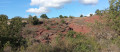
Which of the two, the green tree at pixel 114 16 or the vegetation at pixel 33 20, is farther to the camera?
the vegetation at pixel 33 20

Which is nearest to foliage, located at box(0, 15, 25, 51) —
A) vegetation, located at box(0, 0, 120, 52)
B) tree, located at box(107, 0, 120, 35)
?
vegetation, located at box(0, 0, 120, 52)

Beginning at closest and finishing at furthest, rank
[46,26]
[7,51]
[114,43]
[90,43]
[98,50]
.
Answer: [7,51] < [98,50] < [114,43] < [90,43] < [46,26]

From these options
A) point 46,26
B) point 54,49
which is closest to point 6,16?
point 54,49

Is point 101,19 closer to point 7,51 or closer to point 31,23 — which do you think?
point 7,51

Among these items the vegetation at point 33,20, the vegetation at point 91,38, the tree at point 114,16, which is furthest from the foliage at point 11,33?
the vegetation at point 33,20

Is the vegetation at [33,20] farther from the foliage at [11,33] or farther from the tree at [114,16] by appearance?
the tree at [114,16]

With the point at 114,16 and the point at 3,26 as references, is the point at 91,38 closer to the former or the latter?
the point at 114,16

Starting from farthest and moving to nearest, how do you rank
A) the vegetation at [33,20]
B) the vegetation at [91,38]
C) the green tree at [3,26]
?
the vegetation at [33,20], the green tree at [3,26], the vegetation at [91,38]

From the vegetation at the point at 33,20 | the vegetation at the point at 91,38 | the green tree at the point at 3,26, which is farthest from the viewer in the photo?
the vegetation at the point at 33,20

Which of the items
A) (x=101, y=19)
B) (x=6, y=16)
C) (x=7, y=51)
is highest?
(x=6, y=16)

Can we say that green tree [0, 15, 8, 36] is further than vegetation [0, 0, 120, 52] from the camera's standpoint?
Yes

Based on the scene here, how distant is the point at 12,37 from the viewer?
8922mm

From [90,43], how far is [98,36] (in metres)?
0.93

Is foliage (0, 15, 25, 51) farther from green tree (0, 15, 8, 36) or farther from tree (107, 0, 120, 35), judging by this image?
tree (107, 0, 120, 35)
